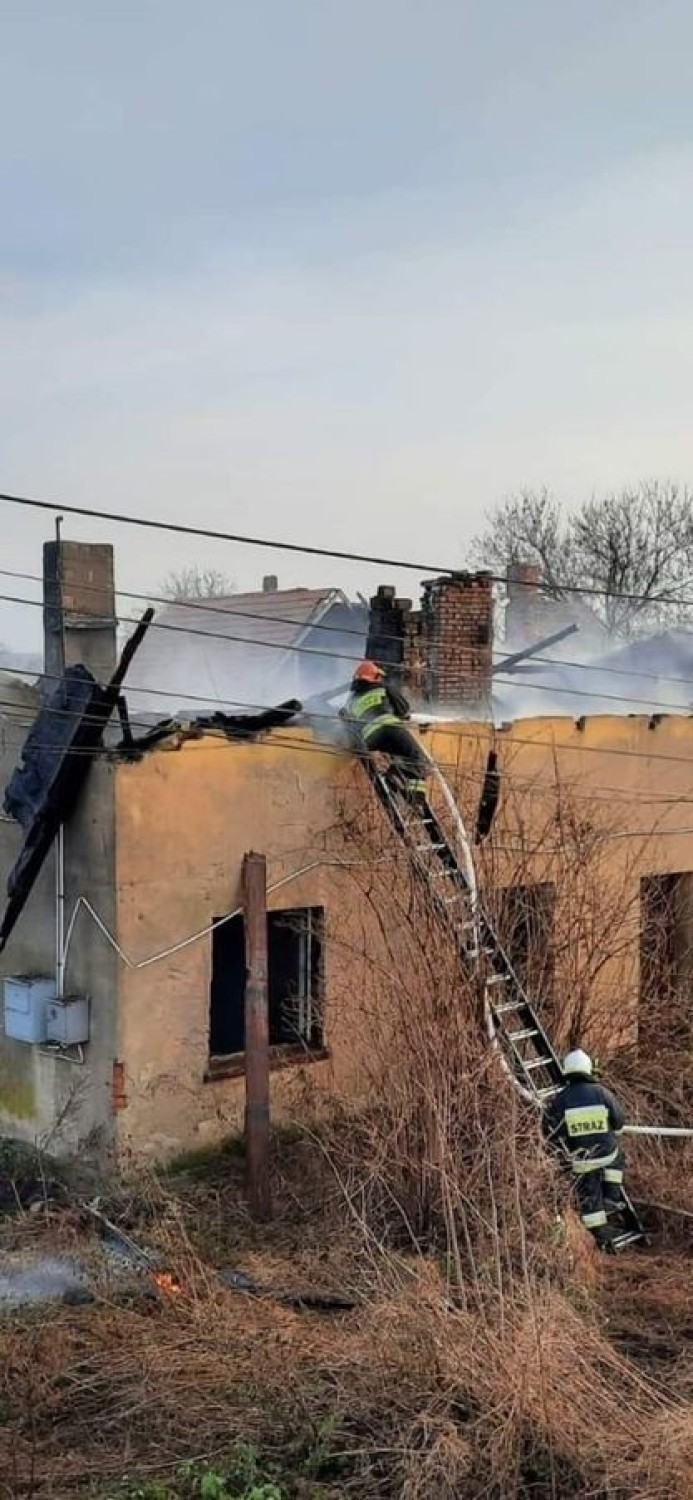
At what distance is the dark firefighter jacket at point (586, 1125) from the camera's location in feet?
27.2

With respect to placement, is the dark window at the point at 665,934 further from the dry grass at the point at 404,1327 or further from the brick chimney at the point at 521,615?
the brick chimney at the point at 521,615

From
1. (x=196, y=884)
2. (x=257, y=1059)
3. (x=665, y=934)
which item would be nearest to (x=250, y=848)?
(x=196, y=884)

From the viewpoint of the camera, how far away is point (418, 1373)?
5715mm

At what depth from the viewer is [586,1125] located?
8.35 meters

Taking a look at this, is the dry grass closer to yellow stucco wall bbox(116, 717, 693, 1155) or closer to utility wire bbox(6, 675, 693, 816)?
yellow stucco wall bbox(116, 717, 693, 1155)

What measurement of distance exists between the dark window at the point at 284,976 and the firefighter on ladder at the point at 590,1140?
2.33 m

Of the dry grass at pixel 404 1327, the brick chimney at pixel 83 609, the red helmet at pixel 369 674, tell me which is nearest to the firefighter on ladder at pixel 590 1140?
the dry grass at pixel 404 1327

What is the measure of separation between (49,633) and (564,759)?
522 centimetres

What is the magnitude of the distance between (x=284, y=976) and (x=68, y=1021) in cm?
199

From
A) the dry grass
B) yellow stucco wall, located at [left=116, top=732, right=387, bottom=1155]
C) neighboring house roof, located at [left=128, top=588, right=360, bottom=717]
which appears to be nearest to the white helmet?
the dry grass

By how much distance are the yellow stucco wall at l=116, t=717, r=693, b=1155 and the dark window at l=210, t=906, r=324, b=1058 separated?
163 millimetres

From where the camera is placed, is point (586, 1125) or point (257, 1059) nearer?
point (586, 1125)

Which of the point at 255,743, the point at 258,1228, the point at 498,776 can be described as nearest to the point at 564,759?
the point at 498,776

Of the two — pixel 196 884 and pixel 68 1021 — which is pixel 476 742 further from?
pixel 68 1021
